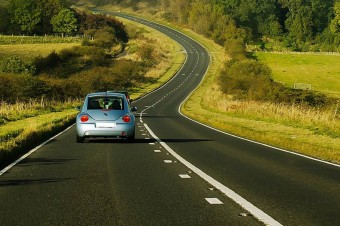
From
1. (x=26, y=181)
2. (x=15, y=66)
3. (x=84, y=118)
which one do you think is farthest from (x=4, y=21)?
(x=26, y=181)

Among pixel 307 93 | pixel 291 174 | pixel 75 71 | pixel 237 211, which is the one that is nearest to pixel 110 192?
pixel 237 211

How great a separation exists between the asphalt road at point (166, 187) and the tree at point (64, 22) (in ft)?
357

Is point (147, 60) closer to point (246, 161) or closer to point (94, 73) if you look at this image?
point (94, 73)

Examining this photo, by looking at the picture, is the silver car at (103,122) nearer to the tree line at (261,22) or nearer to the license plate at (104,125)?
the license plate at (104,125)

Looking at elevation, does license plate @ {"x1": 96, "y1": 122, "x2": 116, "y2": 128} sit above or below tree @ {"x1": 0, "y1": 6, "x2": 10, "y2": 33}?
below

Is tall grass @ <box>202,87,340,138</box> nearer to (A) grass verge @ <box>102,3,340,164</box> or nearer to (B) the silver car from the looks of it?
(A) grass verge @ <box>102,3,340,164</box>

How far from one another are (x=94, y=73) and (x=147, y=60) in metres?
26.6

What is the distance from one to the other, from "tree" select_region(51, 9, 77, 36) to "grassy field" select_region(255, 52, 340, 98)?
42.7 metres

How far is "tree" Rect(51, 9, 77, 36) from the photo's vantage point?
12156cm

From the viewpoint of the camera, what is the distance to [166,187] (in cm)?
931

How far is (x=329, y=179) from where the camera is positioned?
10.6 meters

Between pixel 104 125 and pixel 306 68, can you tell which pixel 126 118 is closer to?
pixel 104 125

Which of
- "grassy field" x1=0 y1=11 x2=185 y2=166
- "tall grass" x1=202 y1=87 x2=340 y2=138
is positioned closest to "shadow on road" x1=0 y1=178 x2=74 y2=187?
"grassy field" x1=0 y1=11 x2=185 y2=166

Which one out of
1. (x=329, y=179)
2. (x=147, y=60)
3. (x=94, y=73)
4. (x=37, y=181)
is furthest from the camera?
(x=147, y=60)
